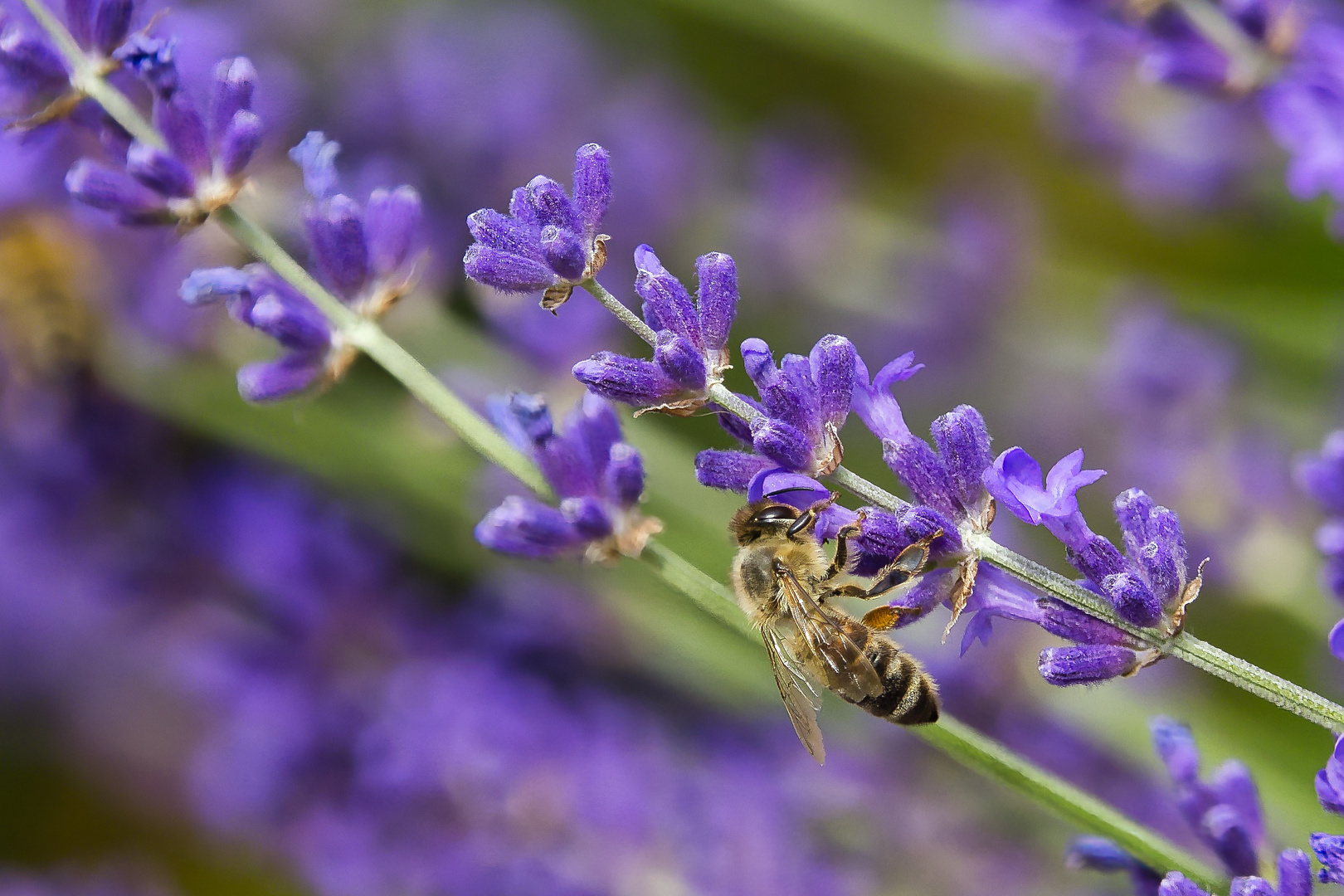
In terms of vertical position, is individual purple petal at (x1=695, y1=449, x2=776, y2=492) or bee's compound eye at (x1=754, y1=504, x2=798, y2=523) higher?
bee's compound eye at (x1=754, y1=504, x2=798, y2=523)

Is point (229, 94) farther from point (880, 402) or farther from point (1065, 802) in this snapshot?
point (1065, 802)

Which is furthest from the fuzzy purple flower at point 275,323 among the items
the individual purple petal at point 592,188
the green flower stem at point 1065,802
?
the green flower stem at point 1065,802

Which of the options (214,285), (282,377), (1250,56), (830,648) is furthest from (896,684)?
(1250,56)

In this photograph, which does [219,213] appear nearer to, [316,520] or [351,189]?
[351,189]

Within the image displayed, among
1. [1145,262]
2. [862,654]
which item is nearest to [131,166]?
[862,654]

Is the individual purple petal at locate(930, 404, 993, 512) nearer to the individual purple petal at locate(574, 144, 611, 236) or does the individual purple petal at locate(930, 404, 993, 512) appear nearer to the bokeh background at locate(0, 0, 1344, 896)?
the individual purple petal at locate(574, 144, 611, 236)

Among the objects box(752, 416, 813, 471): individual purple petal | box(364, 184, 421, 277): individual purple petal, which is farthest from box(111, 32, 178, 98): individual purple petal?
box(752, 416, 813, 471): individual purple petal
